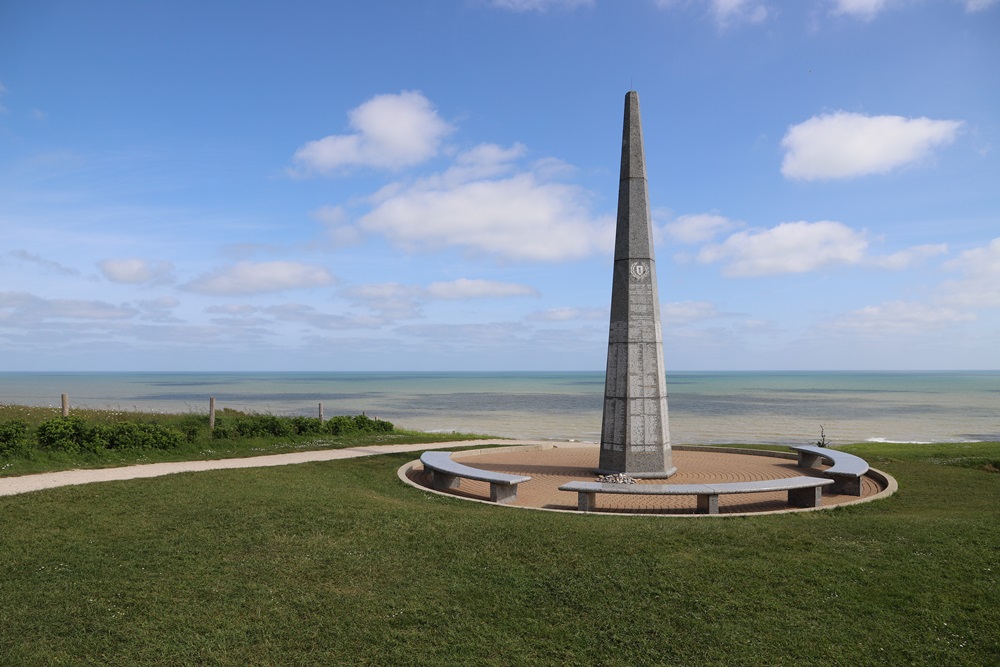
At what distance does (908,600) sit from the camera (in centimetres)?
552

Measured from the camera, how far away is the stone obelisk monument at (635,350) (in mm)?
12516

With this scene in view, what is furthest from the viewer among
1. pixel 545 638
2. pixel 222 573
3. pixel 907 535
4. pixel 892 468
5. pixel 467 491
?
pixel 892 468

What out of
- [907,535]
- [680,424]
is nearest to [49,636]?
[907,535]

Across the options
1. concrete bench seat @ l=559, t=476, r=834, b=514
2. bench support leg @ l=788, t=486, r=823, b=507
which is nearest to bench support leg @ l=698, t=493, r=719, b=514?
concrete bench seat @ l=559, t=476, r=834, b=514

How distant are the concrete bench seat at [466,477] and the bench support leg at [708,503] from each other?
275 centimetres

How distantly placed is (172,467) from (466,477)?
22.4 ft

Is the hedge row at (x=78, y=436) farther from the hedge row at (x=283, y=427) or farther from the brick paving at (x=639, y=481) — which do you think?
the brick paving at (x=639, y=481)

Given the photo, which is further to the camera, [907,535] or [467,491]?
[467,491]

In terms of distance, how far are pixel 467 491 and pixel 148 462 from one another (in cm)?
799

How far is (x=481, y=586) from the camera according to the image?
5.96 m

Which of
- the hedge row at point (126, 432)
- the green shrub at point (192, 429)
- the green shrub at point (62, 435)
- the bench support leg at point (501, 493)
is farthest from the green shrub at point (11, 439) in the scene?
the bench support leg at point (501, 493)

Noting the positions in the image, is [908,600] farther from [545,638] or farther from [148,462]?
[148,462]

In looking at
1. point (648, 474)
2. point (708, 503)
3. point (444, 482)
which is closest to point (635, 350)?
point (648, 474)

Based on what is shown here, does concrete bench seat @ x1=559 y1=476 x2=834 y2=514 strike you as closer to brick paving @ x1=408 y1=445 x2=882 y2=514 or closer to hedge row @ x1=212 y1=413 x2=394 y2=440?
brick paving @ x1=408 y1=445 x2=882 y2=514
